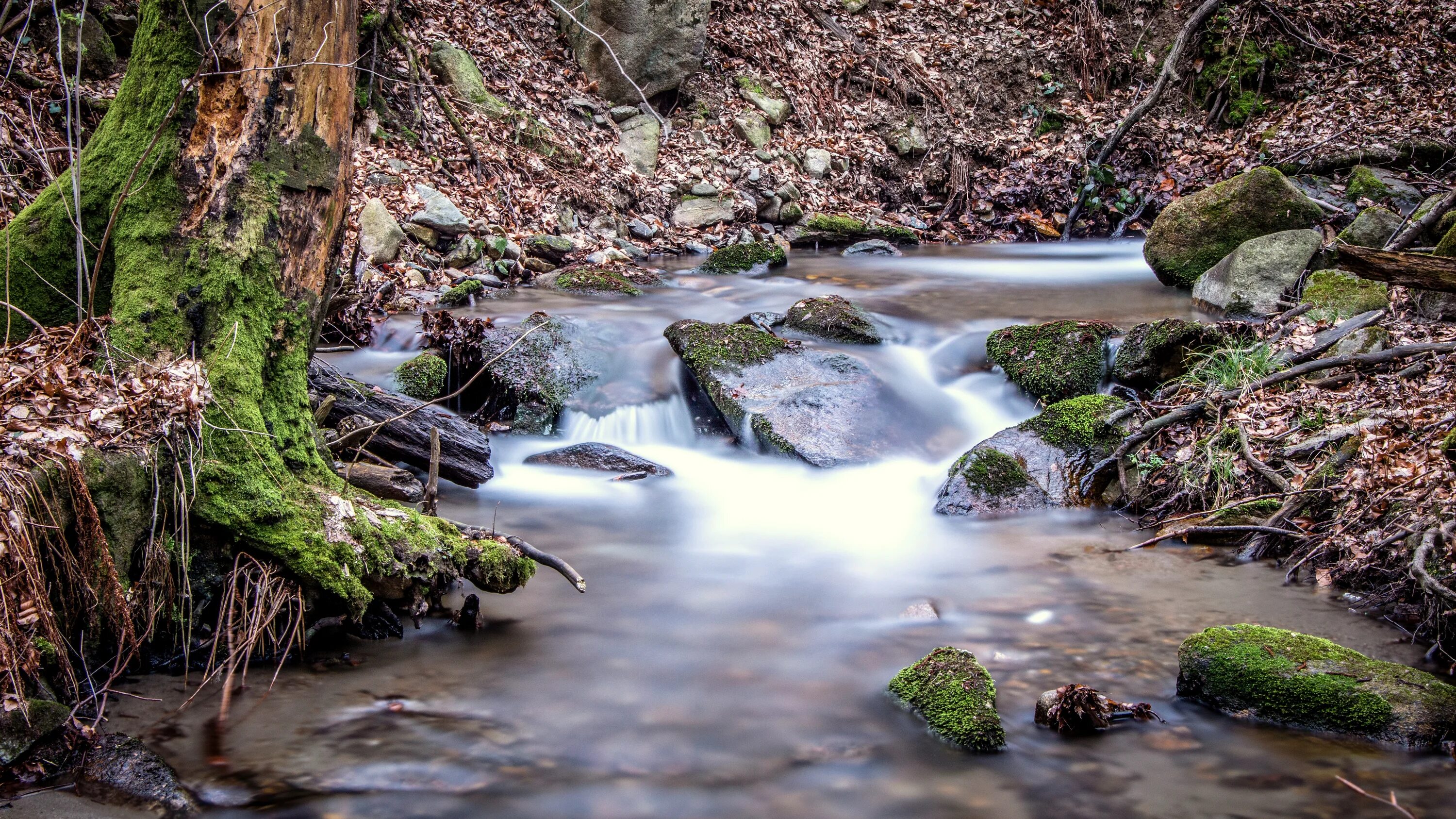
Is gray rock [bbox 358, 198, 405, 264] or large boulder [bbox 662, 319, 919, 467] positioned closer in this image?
large boulder [bbox 662, 319, 919, 467]

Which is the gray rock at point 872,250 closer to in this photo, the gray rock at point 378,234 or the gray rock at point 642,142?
the gray rock at point 642,142

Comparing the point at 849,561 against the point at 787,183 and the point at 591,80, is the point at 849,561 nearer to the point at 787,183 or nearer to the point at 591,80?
the point at 787,183

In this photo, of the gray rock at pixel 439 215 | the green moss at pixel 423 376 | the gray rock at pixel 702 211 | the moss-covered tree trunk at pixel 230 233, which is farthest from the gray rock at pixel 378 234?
the moss-covered tree trunk at pixel 230 233

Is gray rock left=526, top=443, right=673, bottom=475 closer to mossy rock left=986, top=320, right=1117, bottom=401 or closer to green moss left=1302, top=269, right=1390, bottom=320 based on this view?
mossy rock left=986, top=320, right=1117, bottom=401

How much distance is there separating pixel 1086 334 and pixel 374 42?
9095mm

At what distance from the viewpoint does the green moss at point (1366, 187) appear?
11.1 meters

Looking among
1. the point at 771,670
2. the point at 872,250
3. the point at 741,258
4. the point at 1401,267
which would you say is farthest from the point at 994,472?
the point at 872,250

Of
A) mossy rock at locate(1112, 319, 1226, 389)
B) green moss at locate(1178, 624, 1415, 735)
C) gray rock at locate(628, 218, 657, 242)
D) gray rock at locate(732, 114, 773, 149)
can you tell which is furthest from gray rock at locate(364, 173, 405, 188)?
green moss at locate(1178, 624, 1415, 735)

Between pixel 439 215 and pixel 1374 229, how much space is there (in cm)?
927

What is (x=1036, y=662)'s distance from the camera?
390 cm

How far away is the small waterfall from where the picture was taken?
721 centimetres

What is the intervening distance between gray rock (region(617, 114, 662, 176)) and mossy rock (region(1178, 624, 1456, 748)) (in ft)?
37.2

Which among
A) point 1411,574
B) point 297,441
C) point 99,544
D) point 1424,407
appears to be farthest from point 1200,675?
point 99,544

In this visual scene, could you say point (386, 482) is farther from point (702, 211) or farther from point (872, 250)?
point (872, 250)
